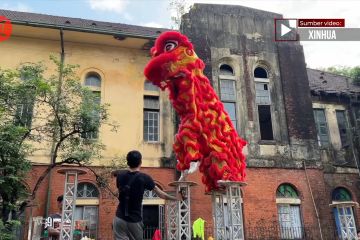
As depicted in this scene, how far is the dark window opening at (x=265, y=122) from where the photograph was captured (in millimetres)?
16828

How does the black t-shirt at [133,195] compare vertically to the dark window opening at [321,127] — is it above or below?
below

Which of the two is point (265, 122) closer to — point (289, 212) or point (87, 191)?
point (289, 212)

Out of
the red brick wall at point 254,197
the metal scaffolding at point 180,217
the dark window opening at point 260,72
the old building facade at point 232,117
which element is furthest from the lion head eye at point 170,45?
the dark window opening at point 260,72

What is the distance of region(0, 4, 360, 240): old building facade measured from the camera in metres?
15.0

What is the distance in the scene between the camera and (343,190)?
17.8 m

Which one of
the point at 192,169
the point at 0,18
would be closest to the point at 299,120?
the point at 192,169

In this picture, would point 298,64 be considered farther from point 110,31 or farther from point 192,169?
point 192,169

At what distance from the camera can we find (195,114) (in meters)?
8.24

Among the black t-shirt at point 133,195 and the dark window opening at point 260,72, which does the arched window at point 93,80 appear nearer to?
the dark window opening at point 260,72

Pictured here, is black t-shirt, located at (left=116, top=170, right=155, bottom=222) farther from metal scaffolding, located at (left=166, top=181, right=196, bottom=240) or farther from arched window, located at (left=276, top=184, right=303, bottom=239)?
arched window, located at (left=276, top=184, right=303, bottom=239)

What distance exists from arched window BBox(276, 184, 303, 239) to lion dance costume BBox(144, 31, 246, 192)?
25.9 ft

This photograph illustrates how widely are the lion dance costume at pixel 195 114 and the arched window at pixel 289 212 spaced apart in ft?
25.9

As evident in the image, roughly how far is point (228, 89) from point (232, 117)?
129cm

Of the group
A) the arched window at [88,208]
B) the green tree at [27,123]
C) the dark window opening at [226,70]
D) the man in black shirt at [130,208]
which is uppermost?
the dark window opening at [226,70]
